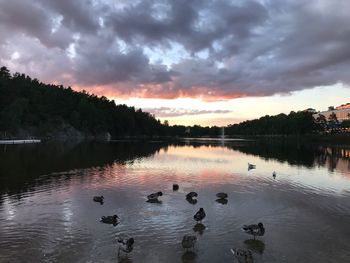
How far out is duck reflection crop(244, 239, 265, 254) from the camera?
1745 cm

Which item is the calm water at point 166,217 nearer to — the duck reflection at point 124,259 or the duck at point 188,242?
the duck reflection at point 124,259

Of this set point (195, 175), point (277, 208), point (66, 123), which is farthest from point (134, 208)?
point (66, 123)

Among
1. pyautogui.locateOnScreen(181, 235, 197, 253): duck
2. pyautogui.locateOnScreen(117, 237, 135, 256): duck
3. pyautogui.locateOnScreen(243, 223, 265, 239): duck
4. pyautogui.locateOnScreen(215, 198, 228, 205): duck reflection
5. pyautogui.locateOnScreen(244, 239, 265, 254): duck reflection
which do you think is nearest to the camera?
pyautogui.locateOnScreen(117, 237, 135, 256): duck

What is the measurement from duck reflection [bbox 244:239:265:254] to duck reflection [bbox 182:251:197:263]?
9.51 feet

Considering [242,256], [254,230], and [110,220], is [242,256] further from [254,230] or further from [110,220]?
[110,220]

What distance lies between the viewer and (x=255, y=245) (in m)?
18.1

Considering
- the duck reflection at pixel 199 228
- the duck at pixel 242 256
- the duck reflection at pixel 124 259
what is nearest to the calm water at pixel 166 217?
the duck reflection at pixel 124 259

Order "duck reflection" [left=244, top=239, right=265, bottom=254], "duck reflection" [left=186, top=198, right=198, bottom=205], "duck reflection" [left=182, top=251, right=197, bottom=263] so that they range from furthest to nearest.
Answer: "duck reflection" [left=186, top=198, right=198, bottom=205], "duck reflection" [left=244, top=239, right=265, bottom=254], "duck reflection" [left=182, top=251, right=197, bottom=263]

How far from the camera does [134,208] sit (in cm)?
2512

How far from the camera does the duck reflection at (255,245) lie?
687 inches

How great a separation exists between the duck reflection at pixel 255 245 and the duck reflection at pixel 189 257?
9.51 ft

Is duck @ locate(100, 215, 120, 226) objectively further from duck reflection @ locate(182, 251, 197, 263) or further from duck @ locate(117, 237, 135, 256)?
duck reflection @ locate(182, 251, 197, 263)

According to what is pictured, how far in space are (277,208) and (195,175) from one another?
58.7 ft

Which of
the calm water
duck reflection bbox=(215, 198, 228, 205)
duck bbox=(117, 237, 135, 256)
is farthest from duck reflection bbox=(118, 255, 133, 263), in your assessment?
duck reflection bbox=(215, 198, 228, 205)
